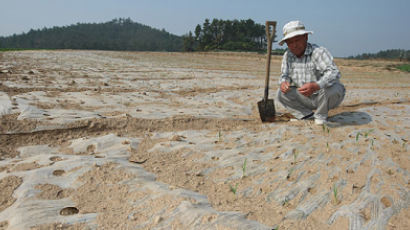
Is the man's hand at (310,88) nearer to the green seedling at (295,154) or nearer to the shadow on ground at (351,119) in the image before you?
the shadow on ground at (351,119)

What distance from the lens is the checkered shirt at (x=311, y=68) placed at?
10.4ft

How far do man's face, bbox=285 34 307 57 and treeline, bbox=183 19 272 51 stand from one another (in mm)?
56993

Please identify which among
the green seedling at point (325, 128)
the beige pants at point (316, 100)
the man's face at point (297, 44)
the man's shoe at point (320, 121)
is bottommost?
the green seedling at point (325, 128)

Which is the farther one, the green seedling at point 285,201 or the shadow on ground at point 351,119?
the shadow on ground at point 351,119

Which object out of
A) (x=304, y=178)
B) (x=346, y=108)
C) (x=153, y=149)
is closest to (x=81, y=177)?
(x=153, y=149)

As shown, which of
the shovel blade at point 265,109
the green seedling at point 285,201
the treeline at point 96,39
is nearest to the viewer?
the green seedling at point 285,201

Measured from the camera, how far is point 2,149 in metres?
2.63

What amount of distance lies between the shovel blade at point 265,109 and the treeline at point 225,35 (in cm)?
5661

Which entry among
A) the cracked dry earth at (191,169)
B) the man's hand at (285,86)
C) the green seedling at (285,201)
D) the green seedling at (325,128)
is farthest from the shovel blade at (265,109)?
the green seedling at (285,201)

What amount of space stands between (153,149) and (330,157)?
65.4 inches

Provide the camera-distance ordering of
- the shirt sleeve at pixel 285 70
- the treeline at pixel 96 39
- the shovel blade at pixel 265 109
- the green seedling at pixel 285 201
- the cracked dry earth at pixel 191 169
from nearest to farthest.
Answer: the cracked dry earth at pixel 191 169 → the green seedling at pixel 285 201 → the shirt sleeve at pixel 285 70 → the shovel blade at pixel 265 109 → the treeline at pixel 96 39

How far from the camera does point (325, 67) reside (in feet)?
10.6

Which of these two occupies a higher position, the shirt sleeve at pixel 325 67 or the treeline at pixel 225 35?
the treeline at pixel 225 35

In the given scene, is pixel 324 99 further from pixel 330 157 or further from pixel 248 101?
pixel 248 101
